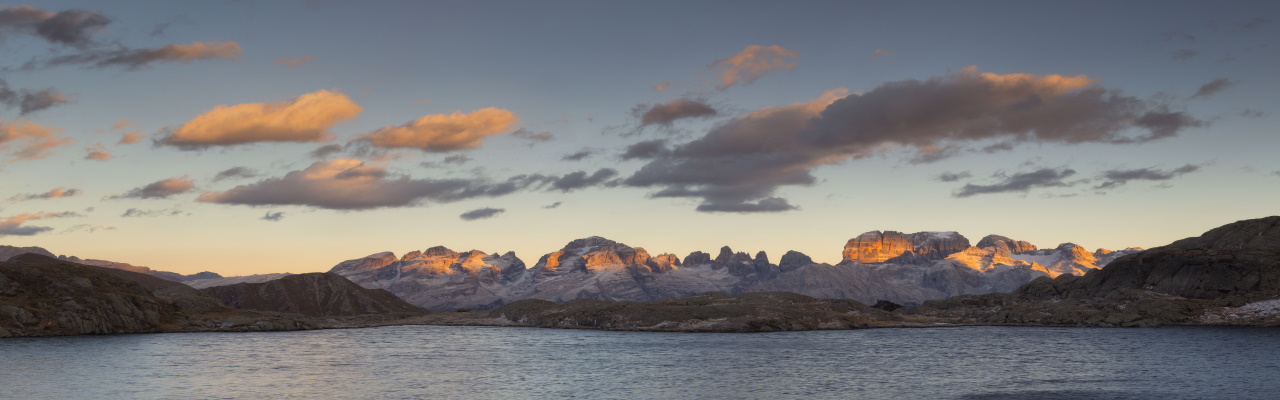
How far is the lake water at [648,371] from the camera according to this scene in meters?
100

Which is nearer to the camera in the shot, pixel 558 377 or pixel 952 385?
pixel 952 385

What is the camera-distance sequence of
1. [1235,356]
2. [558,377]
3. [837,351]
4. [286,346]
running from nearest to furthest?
[558,377] < [1235,356] < [837,351] < [286,346]

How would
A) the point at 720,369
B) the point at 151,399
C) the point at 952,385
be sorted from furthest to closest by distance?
the point at 720,369, the point at 952,385, the point at 151,399

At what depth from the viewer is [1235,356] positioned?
15000 centimetres

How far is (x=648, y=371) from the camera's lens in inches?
5094

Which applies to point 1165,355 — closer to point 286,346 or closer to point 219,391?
point 219,391

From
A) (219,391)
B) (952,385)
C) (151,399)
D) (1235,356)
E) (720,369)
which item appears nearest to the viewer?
(151,399)

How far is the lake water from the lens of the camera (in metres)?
100

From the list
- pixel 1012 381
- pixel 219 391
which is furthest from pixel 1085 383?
pixel 219 391

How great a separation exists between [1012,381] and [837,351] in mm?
59669

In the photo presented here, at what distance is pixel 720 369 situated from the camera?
13212 centimetres

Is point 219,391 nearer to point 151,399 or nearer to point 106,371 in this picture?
point 151,399

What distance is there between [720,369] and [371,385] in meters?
49.1

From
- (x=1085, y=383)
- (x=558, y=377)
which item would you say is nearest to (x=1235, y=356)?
(x=1085, y=383)
